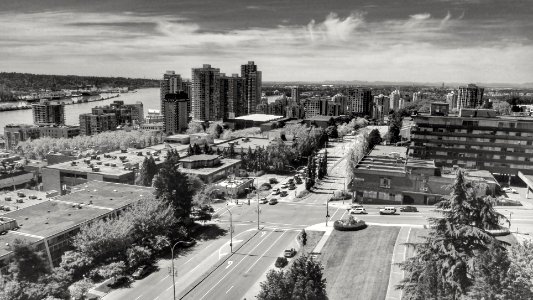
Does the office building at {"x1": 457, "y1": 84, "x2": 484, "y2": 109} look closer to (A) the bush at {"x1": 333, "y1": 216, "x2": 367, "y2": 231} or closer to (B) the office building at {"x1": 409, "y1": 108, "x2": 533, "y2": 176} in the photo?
(B) the office building at {"x1": 409, "y1": 108, "x2": 533, "y2": 176}

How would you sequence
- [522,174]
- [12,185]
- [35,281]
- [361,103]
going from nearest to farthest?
1. [35,281]
2. [522,174]
3. [12,185]
4. [361,103]

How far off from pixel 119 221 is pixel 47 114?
11355 centimetres

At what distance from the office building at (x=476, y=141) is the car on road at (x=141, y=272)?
45.0 metres

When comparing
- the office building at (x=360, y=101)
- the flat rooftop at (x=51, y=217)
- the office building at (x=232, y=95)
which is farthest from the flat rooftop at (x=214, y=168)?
the office building at (x=360, y=101)

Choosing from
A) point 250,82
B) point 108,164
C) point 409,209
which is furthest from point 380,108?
point 409,209

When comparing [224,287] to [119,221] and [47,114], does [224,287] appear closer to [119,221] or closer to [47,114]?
[119,221]

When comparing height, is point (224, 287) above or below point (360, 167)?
below

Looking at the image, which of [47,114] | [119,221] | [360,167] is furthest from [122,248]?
[47,114]

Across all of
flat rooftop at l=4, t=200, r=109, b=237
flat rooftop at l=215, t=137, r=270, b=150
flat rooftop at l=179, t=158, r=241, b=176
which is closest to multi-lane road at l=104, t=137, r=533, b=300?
flat rooftop at l=4, t=200, r=109, b=237

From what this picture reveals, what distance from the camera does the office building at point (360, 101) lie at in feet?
559

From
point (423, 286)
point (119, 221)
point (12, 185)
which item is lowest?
point (12, 185)

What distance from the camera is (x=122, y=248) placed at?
110 feet

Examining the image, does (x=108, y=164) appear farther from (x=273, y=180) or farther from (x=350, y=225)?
(x=350, y=225)

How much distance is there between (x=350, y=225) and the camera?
39.0 m
